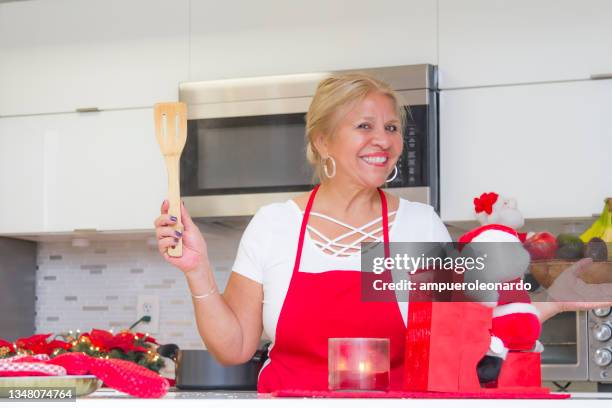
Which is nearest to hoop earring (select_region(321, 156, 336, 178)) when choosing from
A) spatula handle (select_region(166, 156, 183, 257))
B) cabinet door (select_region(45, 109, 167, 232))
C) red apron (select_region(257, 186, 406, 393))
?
red apron (select_region(257, 186, 406, 393))

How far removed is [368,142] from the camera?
1.85m

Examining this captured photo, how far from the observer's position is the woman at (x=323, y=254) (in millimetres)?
1702

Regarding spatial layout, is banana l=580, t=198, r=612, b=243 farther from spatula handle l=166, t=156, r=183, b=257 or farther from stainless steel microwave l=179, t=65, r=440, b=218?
spatula handle l=166, t=156, r=183, b=257

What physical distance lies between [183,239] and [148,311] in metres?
1.95

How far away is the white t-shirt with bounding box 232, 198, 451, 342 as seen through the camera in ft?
5.82

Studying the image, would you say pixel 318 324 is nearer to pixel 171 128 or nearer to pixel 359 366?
pixel 359 366

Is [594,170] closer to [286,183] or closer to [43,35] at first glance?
[286,183]

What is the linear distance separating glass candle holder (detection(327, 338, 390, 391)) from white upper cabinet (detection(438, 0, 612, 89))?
171cm

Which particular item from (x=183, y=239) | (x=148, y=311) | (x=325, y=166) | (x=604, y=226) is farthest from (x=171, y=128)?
(x=148, y=311)

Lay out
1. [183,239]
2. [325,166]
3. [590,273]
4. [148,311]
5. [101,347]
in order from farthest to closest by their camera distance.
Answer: [148,311]
[101,347]
[325,166]
[183,239]
[590,273]

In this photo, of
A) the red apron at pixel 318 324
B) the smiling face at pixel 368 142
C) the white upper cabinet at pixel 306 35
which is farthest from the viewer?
the white upper cabinet at pixel 306 35

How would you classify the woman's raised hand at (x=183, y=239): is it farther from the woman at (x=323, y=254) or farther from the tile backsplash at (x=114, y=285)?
the tile backsplash at (x=114, y=285)

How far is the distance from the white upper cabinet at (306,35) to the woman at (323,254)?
874 millimetres

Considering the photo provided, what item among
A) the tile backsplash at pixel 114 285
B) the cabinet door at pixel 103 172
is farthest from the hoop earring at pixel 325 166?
the tile backsplash at pixel 114 285
